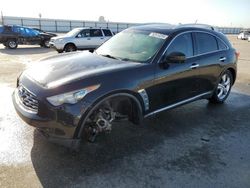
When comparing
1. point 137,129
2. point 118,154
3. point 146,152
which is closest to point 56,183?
point 118,154

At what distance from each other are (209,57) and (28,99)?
3490 mm

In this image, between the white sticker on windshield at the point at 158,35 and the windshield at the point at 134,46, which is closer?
the windshield at the point at 134,46

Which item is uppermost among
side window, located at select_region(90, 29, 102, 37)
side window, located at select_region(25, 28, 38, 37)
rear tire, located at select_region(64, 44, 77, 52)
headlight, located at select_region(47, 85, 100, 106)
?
headlight, located at select_region(47, 85, 100, 106)

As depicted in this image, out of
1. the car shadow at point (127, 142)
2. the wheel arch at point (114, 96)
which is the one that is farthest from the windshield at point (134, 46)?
the car shadow at point (127, 142)

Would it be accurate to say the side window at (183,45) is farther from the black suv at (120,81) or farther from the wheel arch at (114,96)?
the wheel arch at (114,96)

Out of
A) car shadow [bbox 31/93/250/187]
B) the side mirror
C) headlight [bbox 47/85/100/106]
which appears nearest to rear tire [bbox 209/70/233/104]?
car shadow [bbox 31/93/250/187]

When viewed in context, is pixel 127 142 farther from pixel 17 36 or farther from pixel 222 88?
pixel 17 36

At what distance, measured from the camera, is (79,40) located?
1587 centimetres

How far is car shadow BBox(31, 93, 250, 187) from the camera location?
339 cm

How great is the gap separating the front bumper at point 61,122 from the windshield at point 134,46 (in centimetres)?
146

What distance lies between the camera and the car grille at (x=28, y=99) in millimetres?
3459

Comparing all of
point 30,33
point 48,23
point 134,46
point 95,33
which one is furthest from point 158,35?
point 48,23

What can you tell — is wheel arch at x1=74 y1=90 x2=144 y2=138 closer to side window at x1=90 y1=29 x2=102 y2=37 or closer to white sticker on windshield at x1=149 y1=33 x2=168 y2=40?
white sticker on windshield at x1=149 y1=33 x2=168 y2=40

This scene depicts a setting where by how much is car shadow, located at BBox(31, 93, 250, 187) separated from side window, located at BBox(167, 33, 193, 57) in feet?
4.33
